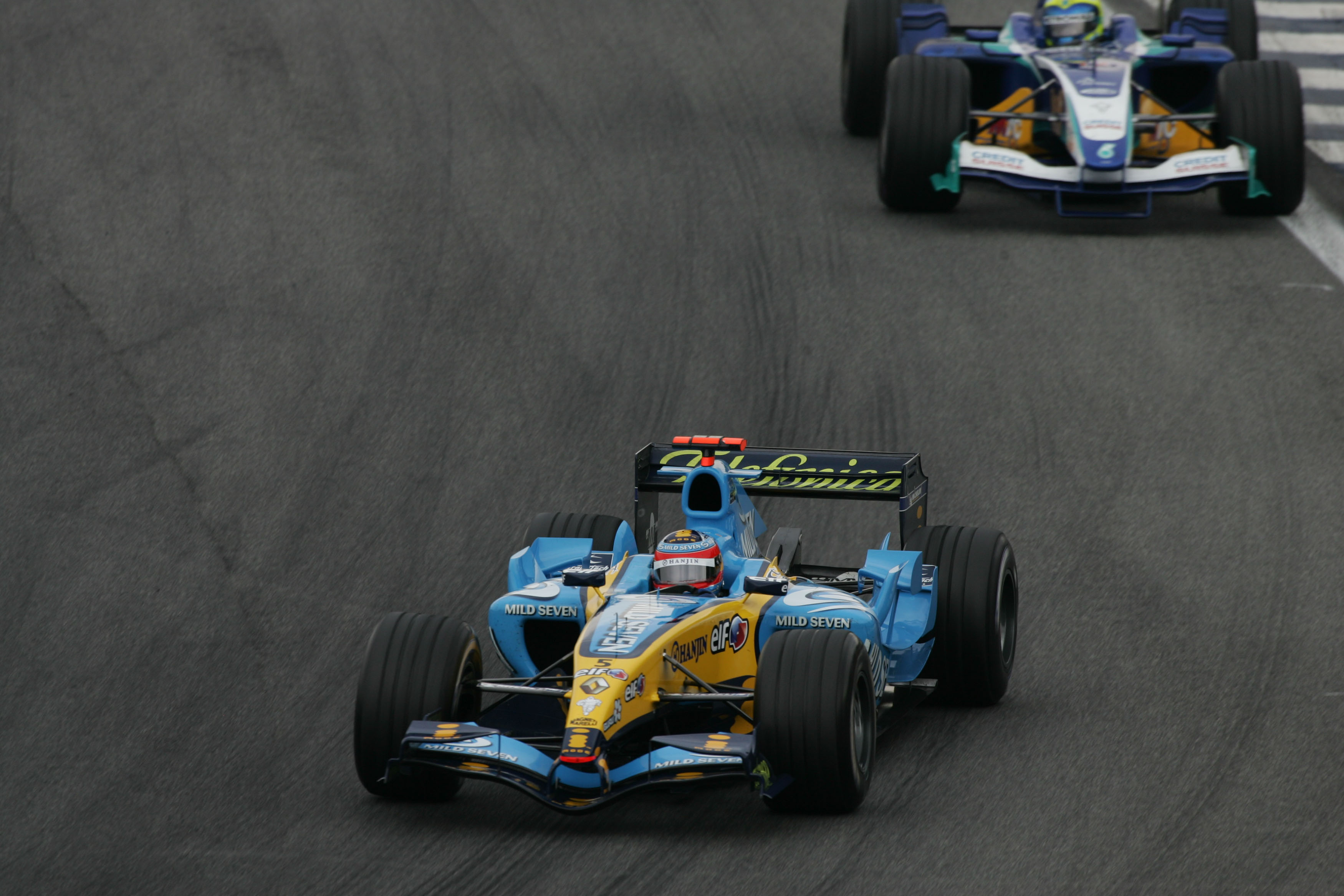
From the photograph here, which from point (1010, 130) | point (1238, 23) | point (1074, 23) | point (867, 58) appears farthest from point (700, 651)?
point (1238, 23)

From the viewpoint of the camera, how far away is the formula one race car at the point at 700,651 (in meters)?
8.00

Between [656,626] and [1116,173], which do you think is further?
[1116,173]

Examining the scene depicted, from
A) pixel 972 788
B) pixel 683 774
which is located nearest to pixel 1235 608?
pixel 972 788

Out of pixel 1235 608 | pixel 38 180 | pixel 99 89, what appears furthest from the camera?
pixel 99 89

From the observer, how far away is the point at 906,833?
26.5 feet

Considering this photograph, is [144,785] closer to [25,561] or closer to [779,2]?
[25,561]

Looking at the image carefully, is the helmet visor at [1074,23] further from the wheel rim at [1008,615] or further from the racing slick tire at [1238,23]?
the wheel rim at [1008,615]

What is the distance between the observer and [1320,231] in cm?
1717

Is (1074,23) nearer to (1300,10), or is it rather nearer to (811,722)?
(1300,10)

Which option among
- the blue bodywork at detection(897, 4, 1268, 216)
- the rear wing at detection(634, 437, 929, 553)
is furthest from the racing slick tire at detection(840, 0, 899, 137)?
the rear wing at detection(634, 437, 929, 553)

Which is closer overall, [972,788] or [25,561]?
[972,788]

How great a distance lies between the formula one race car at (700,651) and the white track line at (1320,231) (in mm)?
7633

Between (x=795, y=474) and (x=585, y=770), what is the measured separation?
9.50ft

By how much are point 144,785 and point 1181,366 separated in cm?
902
